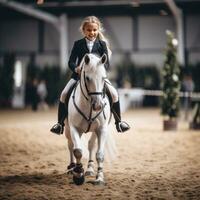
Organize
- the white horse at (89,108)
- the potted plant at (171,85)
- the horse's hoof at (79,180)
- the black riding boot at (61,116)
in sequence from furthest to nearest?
1. the potted plant at (171,85)
2. the black riding boot at (61,116)
3. the horse's hoof at (79,180)
4. the white horse at (89,108)

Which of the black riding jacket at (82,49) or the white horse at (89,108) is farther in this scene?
the black riding jacket at (82,49)

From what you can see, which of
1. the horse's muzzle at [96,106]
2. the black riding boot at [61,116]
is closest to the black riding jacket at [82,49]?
the black riding boot at [61,116]

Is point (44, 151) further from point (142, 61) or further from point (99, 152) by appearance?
point (142, 61)

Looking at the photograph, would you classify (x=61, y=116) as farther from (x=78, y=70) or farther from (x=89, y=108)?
(x=78, y=70)

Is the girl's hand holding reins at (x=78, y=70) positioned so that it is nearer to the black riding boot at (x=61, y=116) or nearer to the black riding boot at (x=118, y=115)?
the black riding boot at (x=61, y=116)

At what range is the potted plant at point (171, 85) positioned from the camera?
15.6 meters

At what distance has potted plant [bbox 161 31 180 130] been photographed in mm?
15641

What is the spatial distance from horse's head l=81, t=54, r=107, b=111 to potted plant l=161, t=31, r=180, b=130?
9024 mm

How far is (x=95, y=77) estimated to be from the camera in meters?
6.77

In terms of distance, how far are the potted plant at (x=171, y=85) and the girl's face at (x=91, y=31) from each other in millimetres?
8224

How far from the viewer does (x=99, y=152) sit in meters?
7.52

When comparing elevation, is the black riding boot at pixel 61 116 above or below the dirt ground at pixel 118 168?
above

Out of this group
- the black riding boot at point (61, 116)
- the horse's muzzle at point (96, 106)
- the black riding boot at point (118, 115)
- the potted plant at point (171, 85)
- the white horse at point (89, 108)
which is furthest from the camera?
the potted plant at point (171, 85)

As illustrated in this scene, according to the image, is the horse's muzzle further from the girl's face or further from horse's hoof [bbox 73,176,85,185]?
the girl's face
